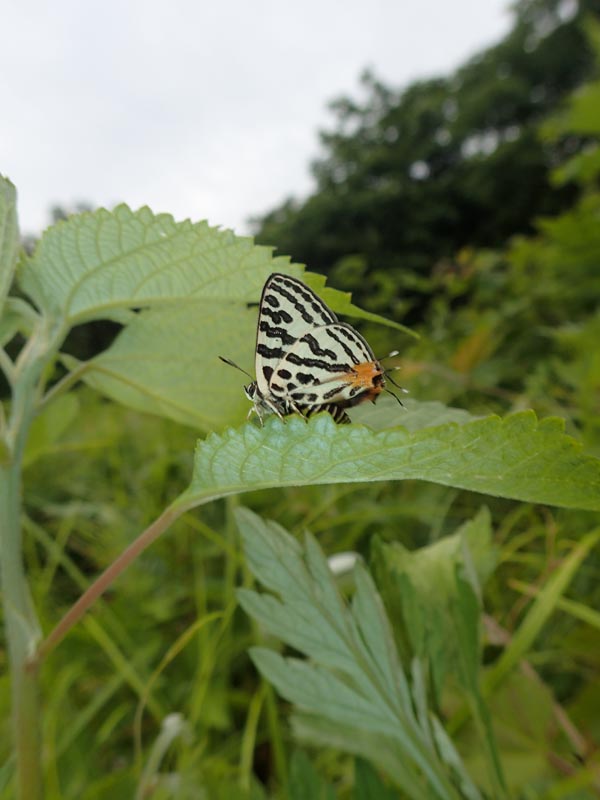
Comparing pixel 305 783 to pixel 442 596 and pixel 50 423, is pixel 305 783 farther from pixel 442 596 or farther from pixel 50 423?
pixel 50 423

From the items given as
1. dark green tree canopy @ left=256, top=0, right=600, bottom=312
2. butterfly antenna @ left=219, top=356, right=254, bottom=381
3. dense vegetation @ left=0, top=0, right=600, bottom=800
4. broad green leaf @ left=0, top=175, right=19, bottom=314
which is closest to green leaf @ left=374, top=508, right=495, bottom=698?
dense vegetation @ left=0, top=0, right=600, bottom=800

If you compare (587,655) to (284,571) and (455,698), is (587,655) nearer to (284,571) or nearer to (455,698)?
(455,698)

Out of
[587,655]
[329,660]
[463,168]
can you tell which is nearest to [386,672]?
[329,660]

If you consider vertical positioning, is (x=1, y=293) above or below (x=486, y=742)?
above

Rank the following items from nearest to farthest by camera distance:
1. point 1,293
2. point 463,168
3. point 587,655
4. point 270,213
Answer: point 1,293
point 587,655
point 270,213
point 463,168

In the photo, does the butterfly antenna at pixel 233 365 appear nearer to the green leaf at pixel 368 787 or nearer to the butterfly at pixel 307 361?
the butterfly at pixel 307 361

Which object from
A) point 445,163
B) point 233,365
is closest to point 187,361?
point 233,365

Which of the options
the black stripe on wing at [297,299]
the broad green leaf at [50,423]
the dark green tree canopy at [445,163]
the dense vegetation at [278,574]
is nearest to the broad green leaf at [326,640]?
the dense vegetation at [278,574]
